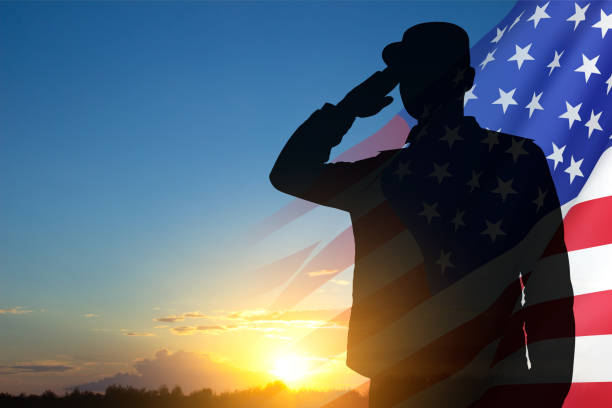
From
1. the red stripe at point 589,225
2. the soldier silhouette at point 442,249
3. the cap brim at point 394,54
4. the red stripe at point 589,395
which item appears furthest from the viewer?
the cap brim at point 394,54

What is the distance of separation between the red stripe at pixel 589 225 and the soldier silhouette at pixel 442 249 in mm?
100

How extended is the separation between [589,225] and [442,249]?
46.1 inches

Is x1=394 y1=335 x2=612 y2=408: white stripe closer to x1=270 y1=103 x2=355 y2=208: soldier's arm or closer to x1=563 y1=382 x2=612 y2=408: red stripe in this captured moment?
x1=563 y1=382 x2=612 y2=408: red stripe

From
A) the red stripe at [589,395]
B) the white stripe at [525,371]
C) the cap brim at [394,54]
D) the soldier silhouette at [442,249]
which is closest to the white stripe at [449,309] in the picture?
the soldier silhouette at [442,249]

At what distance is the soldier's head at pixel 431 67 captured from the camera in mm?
4539

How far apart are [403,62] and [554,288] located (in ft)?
7.25

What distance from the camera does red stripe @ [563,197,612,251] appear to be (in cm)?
408

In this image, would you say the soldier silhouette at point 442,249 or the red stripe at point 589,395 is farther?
the soldier silhouette at point 442,249

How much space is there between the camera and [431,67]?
462 cm

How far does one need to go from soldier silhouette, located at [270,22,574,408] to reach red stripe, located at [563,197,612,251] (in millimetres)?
100

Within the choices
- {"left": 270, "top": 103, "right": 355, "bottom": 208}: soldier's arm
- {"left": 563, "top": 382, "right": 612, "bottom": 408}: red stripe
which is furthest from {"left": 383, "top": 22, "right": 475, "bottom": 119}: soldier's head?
{"left": 563, "top": 382, "right": 612, "bottom": 408}: red stripe

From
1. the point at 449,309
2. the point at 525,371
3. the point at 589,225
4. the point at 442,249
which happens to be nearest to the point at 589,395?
the point at 525,371

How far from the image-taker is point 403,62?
14.8 feet

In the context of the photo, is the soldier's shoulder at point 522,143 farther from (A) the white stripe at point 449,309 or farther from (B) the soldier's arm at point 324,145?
(B) the soldier's arm at point 324,145
